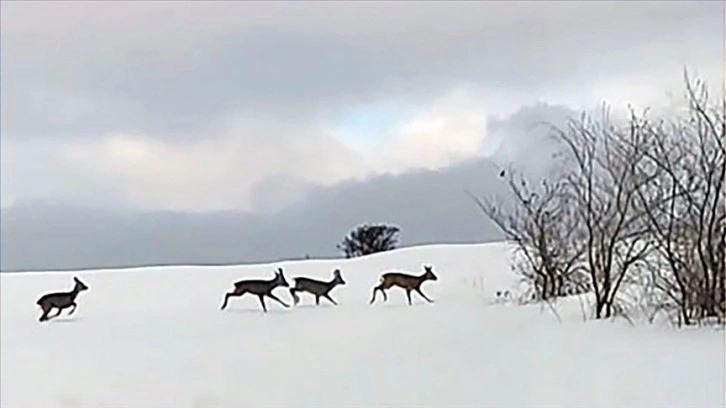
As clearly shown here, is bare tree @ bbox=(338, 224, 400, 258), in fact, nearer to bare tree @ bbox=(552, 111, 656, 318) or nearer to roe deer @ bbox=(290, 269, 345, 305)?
roe deer @ bbox=(290, 269, 345, 305)

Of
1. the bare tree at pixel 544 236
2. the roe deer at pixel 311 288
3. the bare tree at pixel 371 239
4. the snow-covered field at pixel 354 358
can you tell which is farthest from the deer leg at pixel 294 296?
the bare tree at pixel 371 239

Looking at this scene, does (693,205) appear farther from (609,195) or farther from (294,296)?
(294,296)

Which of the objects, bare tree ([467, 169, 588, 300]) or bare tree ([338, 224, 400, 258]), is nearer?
bare tree ([467, 169, 588, 300])

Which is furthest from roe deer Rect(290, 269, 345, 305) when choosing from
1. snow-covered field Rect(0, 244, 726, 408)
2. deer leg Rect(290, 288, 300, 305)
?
snow-covered field Rect(0, 244, 726, 408)

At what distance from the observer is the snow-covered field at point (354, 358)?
672cm

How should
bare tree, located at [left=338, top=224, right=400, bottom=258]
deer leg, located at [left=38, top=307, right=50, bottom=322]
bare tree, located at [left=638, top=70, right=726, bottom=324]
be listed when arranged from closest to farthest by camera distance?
bare tree, located at [left=638, top=70, right=726, bottom=324] < deer leg, located at [left=38, top=307, right=50, bottom=322] < bare tree, located at [left=338, top=224, right=400, bottom=258]

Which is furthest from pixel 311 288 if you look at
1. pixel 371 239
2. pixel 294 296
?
pixel 371 239

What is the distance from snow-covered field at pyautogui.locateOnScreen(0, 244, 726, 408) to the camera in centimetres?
672

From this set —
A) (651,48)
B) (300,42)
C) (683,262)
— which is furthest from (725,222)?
(300,42)

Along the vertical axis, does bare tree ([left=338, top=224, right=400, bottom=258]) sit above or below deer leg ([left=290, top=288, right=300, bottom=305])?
above

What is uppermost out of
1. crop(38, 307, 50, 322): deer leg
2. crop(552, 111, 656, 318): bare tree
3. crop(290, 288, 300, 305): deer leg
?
crop(552, 111, 656, 318): bare tree

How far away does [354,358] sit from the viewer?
320 inches

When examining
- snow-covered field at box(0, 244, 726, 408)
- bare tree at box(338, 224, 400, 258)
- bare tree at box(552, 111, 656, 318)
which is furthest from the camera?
bare tree at box(338, 224, 400, 258)

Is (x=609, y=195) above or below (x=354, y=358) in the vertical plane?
above
